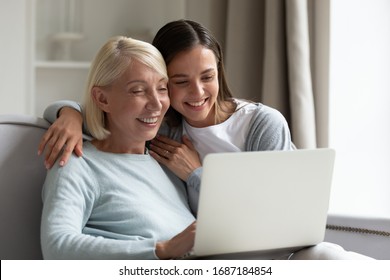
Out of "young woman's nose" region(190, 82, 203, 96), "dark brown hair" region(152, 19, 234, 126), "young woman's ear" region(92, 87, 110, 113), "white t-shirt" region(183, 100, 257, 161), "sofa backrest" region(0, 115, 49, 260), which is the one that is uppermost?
"dark brown hair" region(152, 19, 234, 126)

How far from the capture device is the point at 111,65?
175 cm

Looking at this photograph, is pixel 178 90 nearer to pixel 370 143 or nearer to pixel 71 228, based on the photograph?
pixel 71 228

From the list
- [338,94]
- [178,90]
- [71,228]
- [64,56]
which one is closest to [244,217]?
[71,228]

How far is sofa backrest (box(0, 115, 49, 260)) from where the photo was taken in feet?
5.81

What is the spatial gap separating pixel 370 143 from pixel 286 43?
0.56 metres

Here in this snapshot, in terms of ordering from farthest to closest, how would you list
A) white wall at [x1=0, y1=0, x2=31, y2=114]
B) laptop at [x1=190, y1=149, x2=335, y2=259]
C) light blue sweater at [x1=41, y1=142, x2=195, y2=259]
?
white wall at [x1=0, y1=0, x2=31, y2=114]
light blue sweater at [x1=41, y1=142, x2=195, y2=259]
laptop at [x1=190, y1=149, x2=335, y2=259]

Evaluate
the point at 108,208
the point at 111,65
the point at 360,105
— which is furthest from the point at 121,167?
the point at 360,105

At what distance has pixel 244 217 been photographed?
1449mm

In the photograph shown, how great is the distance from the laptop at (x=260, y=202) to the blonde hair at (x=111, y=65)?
1.49 ft

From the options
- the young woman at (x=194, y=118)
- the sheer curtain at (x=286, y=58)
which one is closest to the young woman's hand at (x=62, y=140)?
the young woman at (x=194, y=118)

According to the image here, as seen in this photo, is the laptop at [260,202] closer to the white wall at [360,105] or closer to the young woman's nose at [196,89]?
the young woman's nose at [196,89]

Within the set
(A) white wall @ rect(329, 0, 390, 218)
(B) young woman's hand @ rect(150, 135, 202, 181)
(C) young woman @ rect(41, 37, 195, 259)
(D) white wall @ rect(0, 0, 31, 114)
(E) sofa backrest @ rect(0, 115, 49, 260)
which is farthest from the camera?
(D) white wall @ rect(0, 0, 31, 114)

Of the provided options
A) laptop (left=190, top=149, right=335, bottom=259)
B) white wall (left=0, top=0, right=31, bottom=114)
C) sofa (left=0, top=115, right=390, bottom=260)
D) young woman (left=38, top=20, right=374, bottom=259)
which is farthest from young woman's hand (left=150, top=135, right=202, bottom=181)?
white wall (left=0, top=0, right=31, bottom=114)

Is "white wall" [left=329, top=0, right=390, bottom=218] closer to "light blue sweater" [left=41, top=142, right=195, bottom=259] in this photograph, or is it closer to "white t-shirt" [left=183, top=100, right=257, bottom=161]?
"white t-shirt" [left=183, top=100, right=257, bottom=161]
